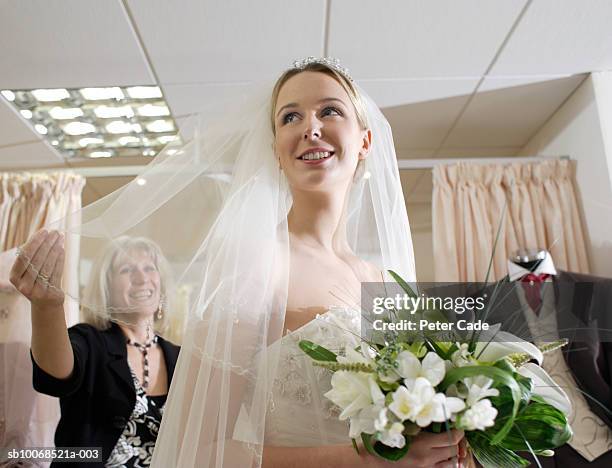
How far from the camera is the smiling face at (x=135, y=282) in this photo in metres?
1.18

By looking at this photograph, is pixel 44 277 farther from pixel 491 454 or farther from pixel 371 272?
pixel 491 454

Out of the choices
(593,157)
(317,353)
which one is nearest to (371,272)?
(317,353)

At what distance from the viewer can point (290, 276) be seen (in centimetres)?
108

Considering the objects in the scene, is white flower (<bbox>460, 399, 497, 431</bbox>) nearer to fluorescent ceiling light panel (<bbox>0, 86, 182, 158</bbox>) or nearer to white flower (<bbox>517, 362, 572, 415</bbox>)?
white flower (<bbox>517, 362, 572, 415</bbox>)

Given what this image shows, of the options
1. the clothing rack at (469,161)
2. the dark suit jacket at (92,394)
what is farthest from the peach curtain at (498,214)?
the dark suit jacket at (92,394)

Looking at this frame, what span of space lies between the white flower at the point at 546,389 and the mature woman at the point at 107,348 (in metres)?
0.77

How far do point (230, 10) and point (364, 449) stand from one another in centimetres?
164

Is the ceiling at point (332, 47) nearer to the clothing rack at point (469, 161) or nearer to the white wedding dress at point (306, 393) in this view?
the clothing rack at point (469, 161)

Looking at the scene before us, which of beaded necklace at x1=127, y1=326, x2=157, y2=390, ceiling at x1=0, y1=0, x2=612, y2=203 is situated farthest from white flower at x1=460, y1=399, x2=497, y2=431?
ceiling at x1=0, y1=0, x2=612, y2=203

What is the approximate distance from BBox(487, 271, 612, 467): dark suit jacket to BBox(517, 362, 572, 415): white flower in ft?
0.13

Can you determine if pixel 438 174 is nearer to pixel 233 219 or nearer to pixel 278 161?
pixel 278 161

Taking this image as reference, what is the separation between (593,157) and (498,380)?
2.08 meters

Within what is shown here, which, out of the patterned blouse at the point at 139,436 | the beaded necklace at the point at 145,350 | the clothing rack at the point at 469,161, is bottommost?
the patterned blouse at the point at 139,436

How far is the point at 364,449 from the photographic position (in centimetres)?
81
